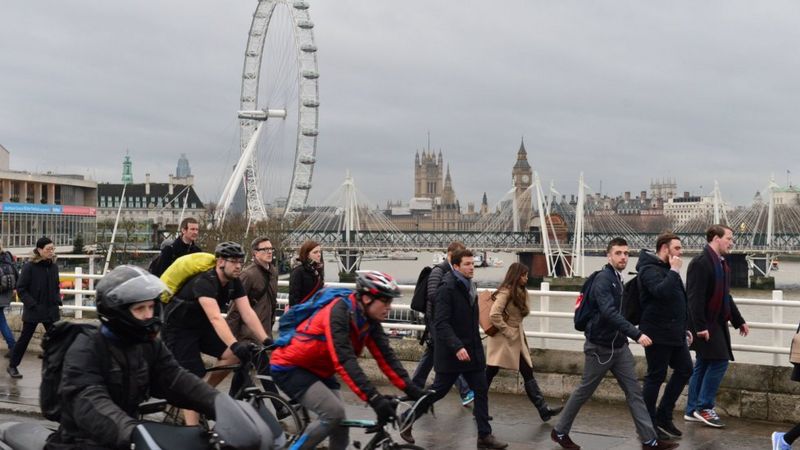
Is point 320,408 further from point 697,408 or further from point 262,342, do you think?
point 697,408

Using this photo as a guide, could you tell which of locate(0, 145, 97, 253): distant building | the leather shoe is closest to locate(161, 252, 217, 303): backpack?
the leather shoe

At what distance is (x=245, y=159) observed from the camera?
63.5 m

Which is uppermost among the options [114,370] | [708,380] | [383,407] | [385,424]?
[114,370]

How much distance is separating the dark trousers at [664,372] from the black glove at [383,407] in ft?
11.0

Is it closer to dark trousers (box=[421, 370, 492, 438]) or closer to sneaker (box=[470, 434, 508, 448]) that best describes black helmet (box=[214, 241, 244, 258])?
dark trousers (box=[421, 370, 492, 438])

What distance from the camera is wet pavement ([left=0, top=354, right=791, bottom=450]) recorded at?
7.76 metres

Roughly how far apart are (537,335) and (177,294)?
4.22 m

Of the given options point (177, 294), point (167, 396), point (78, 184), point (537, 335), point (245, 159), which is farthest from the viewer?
point (78, 184)

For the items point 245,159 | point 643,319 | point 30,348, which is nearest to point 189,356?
point 643,319

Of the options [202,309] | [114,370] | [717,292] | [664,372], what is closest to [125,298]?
[114,370]

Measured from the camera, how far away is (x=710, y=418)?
27.4 feet

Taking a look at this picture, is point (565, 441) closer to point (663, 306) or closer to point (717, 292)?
point (663, 306)

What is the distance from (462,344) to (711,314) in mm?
2301

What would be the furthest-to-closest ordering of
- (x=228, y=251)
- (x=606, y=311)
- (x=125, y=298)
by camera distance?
(x=606, y=311)
(x=228, y=251)
(x=125, y=298)
